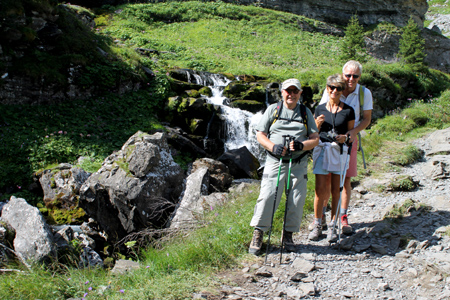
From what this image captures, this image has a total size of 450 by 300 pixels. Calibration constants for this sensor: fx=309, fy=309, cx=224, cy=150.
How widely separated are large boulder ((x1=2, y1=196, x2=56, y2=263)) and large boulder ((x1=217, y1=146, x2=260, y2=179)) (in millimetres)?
5430

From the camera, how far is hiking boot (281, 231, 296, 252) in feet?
13.6

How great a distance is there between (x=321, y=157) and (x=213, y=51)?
19.1m

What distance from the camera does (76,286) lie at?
3463 mm

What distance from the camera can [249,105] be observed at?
13.0 metres

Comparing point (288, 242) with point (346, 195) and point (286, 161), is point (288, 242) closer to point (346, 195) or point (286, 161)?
point (286, 161)

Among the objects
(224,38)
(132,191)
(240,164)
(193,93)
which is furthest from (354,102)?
(224,38)

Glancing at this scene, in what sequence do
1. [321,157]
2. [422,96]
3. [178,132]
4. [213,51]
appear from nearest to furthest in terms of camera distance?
[321,157]
[178,132]
[422,96]
[213,51]

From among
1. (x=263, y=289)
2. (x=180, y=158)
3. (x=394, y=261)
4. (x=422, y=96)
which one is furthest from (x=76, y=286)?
(x=422, y=96)

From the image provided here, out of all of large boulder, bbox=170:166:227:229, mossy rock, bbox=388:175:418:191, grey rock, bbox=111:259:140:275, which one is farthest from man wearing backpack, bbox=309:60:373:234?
grey rock, bbox=111:259:140:275

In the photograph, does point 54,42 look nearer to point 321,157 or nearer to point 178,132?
point 178,132

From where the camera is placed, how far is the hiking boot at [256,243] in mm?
4081

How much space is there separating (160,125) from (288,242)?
7.36m

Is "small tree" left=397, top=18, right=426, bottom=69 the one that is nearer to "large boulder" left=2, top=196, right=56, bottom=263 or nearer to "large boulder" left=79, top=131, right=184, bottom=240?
"large boulder" left=79, top=131, right=184, bottom=240

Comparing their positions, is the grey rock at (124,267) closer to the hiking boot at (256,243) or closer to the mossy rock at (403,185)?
the hiking boot at (256,243)
